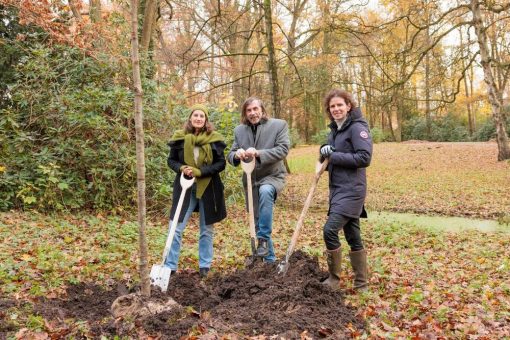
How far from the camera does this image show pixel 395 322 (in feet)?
11.9

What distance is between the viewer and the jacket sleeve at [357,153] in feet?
13.3

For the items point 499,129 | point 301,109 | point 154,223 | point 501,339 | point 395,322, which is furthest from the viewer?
point 301,109

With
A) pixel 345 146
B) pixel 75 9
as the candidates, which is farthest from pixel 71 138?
pixel 345 146

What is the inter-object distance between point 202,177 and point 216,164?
0.67ft

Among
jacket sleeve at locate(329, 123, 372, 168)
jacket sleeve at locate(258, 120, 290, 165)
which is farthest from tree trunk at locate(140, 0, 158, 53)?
jacket sleeve at locate(329, 123, 372, 168)

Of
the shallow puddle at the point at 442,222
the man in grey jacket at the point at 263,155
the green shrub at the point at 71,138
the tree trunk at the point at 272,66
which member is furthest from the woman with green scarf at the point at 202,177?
the tree trunk at the point at 272,66

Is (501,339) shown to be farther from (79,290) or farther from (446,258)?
(79,290)

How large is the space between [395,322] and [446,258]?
7.79 ft

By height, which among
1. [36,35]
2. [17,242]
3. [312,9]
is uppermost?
[312,9]

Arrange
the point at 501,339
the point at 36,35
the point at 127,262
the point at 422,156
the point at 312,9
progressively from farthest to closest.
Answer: the point at 422,156 < the point at 312,9 < the point at 36,35 < the point at 127,262 < the point at 501,339

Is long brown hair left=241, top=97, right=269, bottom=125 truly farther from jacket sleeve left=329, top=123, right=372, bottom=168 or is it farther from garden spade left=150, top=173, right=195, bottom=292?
jacket sleeve left=329, top=123, right=372, bottom=168

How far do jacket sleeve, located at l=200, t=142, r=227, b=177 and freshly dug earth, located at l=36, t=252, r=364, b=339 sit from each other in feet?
3.51

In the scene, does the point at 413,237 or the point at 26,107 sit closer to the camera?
the point at 413,237

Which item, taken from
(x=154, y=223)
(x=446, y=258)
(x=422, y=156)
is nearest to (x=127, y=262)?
(x=154, y=223)
